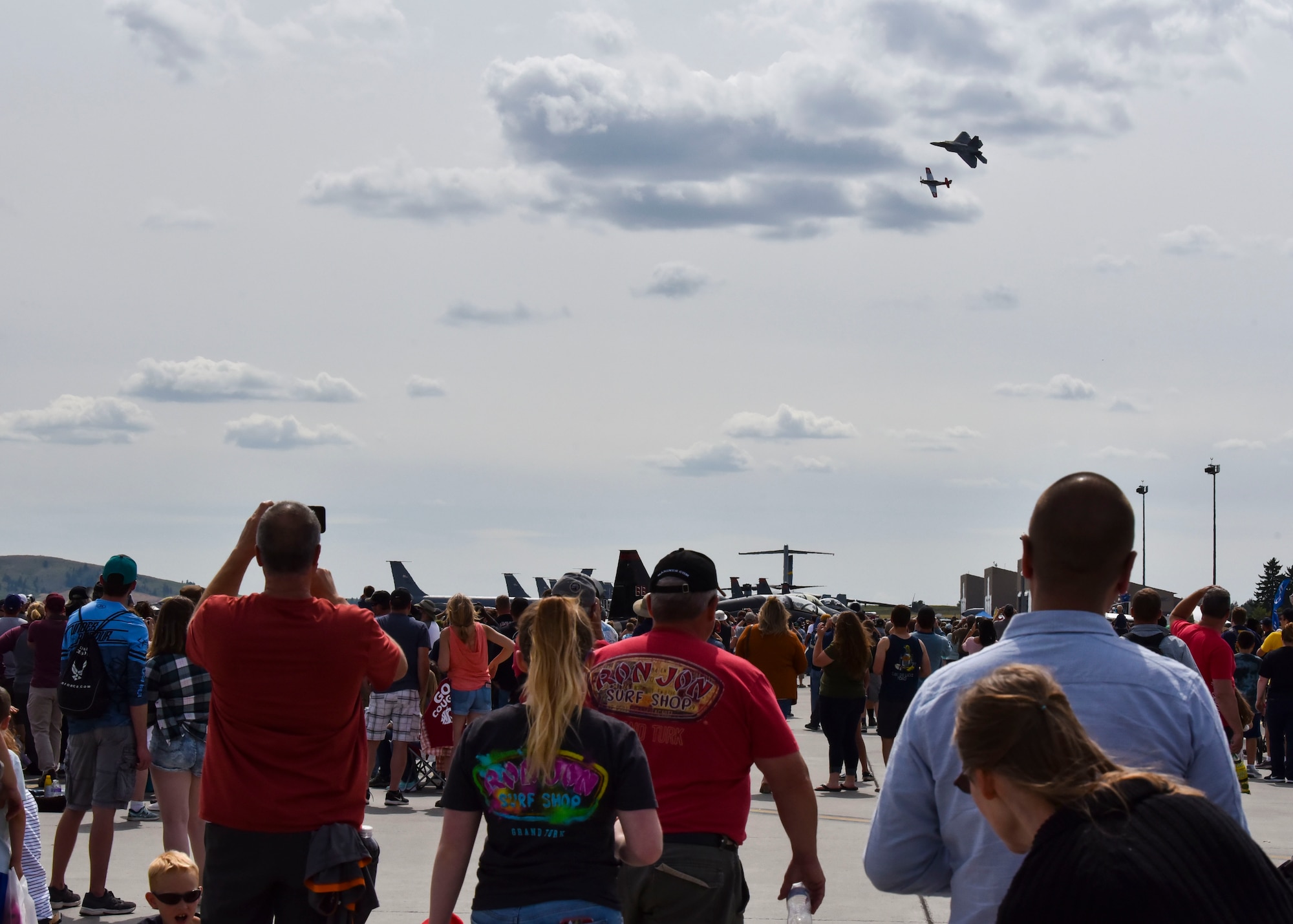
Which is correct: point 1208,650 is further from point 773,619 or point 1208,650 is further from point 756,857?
point 756,857

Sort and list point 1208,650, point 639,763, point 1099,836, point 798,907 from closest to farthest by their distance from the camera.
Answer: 1. point 1099,836
2. point 639,763
3. point 798,907
4. point 1208,650

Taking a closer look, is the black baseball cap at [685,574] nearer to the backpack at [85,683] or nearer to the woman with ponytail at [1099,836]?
the woman with ponytail at [1099,836]

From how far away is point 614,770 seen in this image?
3.67 meters

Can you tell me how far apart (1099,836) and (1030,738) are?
0.82 ft

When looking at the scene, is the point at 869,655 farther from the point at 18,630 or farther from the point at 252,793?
the point at 252,793

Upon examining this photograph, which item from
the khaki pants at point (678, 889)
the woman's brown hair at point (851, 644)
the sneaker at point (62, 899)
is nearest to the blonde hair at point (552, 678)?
the khaki pants at point (678, 889)

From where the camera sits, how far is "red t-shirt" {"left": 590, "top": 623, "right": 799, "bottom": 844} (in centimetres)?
420

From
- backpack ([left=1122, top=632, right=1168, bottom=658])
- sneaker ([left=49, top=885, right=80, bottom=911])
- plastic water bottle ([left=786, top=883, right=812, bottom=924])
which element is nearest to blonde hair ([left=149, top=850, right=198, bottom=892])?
sneaker ([left=49, top=885, right=80, bottom=911])

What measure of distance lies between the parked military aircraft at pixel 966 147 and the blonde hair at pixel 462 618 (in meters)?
27.2

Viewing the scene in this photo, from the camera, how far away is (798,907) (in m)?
3.98

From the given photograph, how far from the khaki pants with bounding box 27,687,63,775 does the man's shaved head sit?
36.0 ft

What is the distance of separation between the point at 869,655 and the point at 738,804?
898 centimetres

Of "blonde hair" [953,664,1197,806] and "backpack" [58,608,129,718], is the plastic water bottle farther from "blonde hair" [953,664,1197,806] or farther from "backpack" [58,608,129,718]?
"backpack" [58,608,129,718]

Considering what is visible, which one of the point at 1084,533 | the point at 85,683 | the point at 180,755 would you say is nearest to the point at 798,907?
the point at 1084,533
